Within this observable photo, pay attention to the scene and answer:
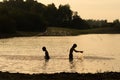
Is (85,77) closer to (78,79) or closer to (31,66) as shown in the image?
(78,79)

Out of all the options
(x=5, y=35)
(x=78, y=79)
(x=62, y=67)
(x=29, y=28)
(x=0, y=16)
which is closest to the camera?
(x=78, y=79)

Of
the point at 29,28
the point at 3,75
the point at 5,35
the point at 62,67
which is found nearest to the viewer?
the point at 3,75

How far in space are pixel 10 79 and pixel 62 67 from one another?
47.9ft

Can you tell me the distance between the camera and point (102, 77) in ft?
71.4

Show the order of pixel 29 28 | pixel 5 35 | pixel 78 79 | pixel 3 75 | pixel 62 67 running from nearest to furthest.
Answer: pixel 78 79, pixel 3 75, pixel 62 67, pixel 5 35, pixel 29 28

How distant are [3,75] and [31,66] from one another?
43.4 feet

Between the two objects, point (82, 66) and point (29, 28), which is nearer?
point (82, 66)

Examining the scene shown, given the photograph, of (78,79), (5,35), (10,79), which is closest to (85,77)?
(78,79)

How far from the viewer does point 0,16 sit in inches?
5541

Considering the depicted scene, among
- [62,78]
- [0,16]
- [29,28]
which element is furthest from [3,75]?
[29,28]

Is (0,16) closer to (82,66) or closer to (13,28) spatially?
(13,28)

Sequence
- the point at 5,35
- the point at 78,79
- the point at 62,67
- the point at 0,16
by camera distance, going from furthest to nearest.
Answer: the point at 0,16 → the point at 5,35 → the point at 62,67 → the point at 78,79

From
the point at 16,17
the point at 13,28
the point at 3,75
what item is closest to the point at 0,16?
the point at 13,28

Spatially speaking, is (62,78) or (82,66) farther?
(82,66)
